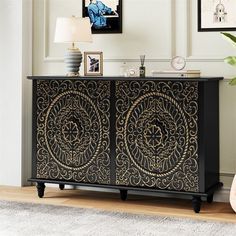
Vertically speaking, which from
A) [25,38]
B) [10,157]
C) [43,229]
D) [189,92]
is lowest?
[43,229]

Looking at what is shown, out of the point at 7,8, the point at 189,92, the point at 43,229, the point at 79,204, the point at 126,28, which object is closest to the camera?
the point at 43,229

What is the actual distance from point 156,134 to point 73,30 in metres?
0.85

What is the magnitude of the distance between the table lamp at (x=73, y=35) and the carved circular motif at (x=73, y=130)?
8.5 inches

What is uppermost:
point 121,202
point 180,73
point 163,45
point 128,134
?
point 163,45

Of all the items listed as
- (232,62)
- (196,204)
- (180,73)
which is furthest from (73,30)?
(196,204)

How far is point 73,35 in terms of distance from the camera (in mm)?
3658

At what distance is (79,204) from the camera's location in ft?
11.7

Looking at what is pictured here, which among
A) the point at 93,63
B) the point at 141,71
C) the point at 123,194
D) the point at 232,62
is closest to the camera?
the point at 232,62

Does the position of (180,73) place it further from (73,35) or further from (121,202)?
(121,202)

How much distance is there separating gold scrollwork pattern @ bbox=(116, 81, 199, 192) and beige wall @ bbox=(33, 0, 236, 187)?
0.37m

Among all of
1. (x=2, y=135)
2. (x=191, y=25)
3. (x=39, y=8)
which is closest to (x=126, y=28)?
(x=191, y=25)

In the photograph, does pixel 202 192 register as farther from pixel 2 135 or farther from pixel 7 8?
pixel 7 8

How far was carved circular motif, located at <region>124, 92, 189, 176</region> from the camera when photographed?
337cm

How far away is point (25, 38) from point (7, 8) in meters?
0.25
